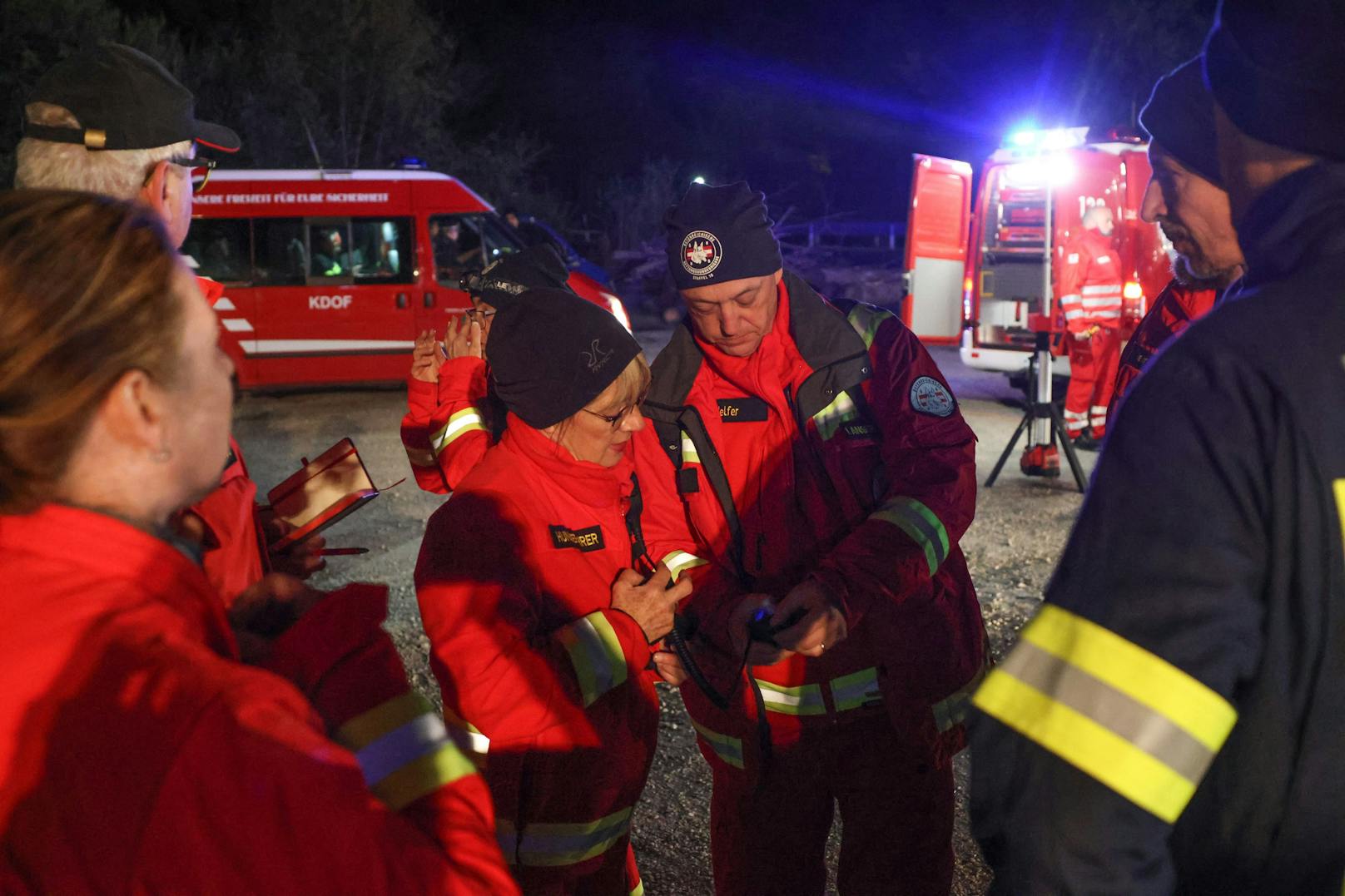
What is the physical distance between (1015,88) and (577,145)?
17990 millimetres

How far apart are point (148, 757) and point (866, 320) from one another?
1890 mm

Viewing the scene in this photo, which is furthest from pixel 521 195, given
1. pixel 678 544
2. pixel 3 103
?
pixel 678 544

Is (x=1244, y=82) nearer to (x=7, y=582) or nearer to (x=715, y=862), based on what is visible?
(x=7, y=582)

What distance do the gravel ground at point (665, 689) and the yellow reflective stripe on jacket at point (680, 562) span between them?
130 cm

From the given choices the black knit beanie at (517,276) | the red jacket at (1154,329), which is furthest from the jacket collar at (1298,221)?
the red jacket at (1154,329)

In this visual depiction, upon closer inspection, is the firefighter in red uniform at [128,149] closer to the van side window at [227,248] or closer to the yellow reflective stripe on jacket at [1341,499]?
the yellow reflective stripe on jacket at [1341,499]

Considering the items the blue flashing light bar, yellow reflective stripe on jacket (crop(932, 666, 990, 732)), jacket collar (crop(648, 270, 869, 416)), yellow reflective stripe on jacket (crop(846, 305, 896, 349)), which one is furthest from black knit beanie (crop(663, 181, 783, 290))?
the blue flashing light bar

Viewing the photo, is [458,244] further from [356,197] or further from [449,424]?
[449,424]

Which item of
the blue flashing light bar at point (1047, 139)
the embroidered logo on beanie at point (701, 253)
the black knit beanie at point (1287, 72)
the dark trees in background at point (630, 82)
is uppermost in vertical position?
the dark trees in background at point (630, 82)

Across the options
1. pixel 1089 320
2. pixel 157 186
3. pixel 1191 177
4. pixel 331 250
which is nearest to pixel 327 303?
pixel 331 250

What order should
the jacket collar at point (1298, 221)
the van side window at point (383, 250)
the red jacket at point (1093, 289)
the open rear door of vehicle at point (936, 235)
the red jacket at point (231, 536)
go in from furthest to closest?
the van side window at point (383, 250) → the open rear door of vehicle at point (936, 235) → the red jacket at point (1093, 289) → the red jacket at point (231, 536) → the jacket collar at point (1298, 221)

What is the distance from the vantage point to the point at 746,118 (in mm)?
44062

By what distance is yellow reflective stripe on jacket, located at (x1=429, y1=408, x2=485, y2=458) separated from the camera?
2797mm

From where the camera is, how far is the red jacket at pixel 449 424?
9.09ft
